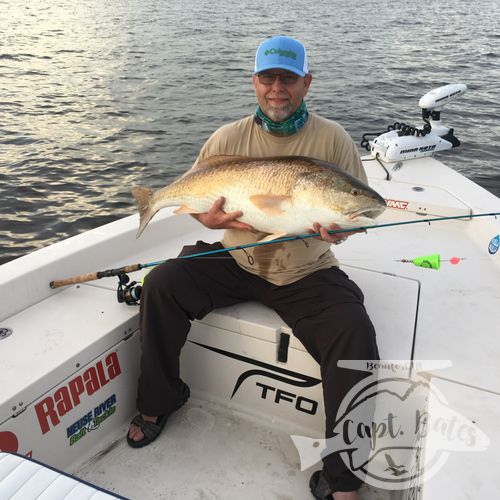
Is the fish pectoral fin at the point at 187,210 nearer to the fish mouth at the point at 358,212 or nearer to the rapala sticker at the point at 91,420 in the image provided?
the fish mouth at the point at 358,212

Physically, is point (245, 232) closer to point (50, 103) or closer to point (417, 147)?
point (417, 147)

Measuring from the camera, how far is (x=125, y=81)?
50.6 ft

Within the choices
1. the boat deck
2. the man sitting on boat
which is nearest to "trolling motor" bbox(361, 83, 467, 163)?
the man sitting on boat

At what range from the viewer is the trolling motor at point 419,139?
574 cm

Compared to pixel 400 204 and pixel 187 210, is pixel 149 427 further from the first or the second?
pixel 400 204

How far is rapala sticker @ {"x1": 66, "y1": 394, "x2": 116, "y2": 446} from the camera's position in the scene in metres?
2.81

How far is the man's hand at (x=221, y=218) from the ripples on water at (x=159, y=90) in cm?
522


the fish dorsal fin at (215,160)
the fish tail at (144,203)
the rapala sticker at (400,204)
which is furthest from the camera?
the rapala sticker at (400,204)

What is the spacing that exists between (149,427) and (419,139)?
4.57 m

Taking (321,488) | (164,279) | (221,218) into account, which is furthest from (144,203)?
(321,488)

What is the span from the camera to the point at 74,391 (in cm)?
274

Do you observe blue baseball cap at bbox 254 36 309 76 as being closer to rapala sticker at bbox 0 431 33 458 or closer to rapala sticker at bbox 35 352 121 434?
rapala sticker at bbox 35 352 121 434

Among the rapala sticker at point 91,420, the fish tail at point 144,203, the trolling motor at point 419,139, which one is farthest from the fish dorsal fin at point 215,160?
the trolling motor at point 419,139

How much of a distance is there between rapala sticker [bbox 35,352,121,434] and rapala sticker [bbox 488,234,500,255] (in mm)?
3031
